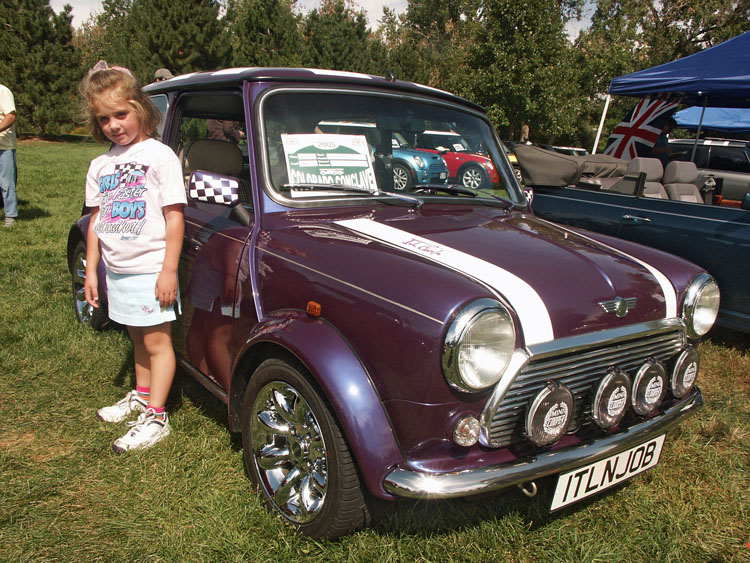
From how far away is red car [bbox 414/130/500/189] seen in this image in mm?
3019

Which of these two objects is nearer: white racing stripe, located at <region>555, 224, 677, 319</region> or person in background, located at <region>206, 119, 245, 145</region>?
white racing stripe, located at <region>555, 224, 677, 319</region>

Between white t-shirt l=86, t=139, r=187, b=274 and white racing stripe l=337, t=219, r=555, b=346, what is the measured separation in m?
0.91

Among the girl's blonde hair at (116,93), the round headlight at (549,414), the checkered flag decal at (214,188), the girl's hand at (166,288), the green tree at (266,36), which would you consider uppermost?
the green tree at (266,36)

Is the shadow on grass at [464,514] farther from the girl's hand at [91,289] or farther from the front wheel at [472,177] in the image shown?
the girl's hand at [91,289]

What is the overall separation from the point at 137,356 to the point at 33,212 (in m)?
7.05

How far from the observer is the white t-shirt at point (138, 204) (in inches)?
101

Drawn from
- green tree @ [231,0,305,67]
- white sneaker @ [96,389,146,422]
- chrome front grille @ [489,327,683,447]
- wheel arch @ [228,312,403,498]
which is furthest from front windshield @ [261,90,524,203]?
green tree @ [231,0,305,67]

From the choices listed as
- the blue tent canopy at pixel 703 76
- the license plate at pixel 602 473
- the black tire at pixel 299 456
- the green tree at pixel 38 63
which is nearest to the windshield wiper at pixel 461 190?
the black tire at pixel 299 456

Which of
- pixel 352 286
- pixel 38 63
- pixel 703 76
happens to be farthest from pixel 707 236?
pixel 38 63

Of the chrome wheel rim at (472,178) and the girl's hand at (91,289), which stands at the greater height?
the chrome wheel rim at (472,178)

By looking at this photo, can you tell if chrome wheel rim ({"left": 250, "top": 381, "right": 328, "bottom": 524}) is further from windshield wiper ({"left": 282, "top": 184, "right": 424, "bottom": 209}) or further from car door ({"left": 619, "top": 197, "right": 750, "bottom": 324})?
car door ({"left": 619, "top": 197, "right": 750, "bottom": 324})

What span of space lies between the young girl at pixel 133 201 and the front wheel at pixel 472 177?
1.44m

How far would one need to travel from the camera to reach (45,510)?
7.84ft

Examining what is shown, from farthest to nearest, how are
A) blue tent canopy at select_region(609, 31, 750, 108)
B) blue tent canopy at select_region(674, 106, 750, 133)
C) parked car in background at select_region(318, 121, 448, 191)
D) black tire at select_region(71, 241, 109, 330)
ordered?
blue tent canopy at select_region(674, 106, 750, 133) < blue tent canopy at select_region(609, 31, 750, 108) < black tire at select_region(71, 241, 109, 330) < parked car in background at select_region(318, 121, 448, 191)
